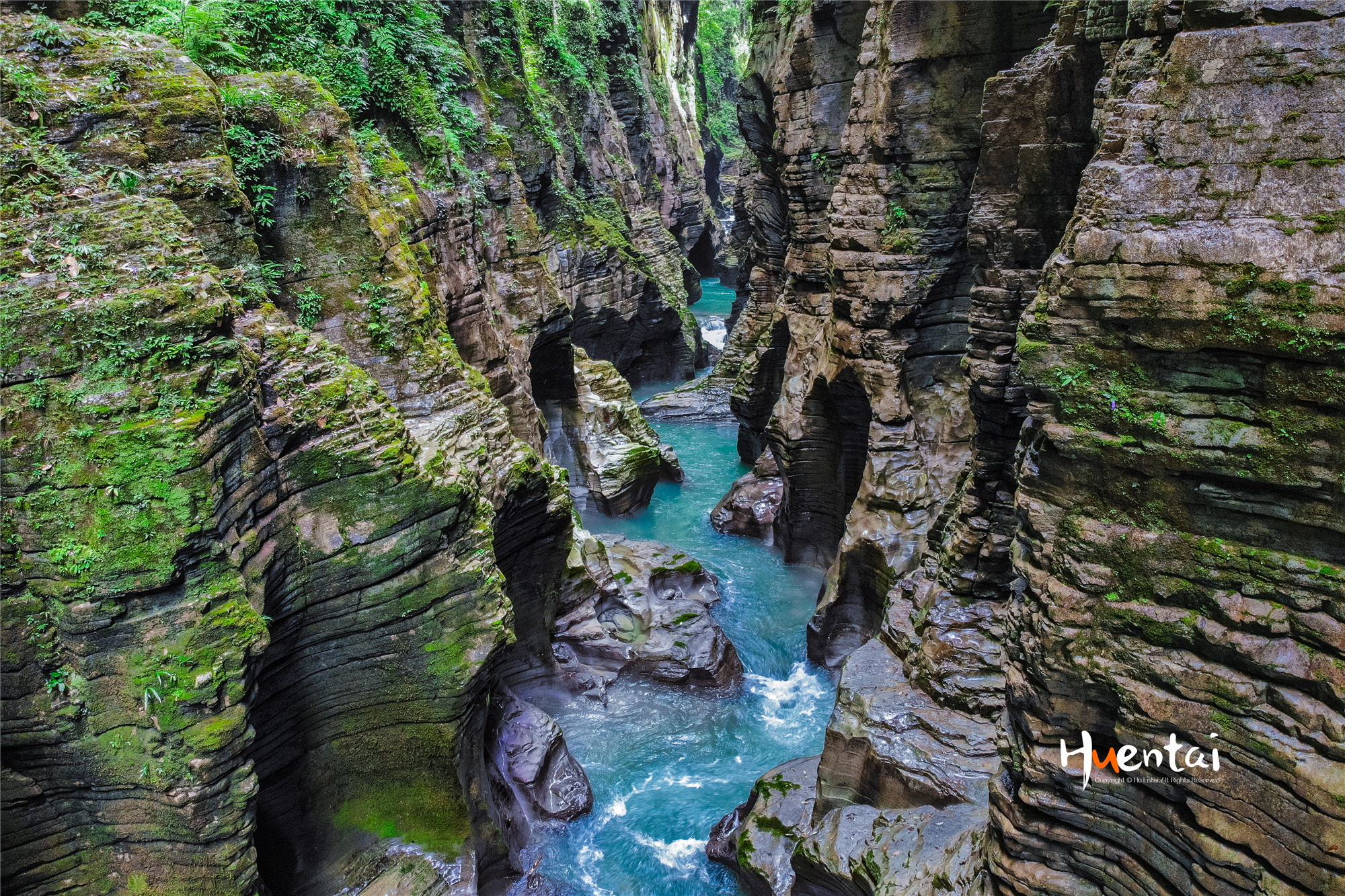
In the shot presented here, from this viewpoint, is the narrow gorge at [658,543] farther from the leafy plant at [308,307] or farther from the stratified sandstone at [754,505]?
the stratified sandstone at [754,505]

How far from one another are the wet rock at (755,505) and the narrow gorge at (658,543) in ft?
9.04

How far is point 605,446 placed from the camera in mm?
21359

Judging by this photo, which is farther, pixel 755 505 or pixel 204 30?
pixel 755 505

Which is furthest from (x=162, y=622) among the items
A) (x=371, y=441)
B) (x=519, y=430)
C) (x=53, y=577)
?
(x=519, y=430)

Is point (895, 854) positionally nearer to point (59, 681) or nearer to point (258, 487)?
point (258, 487)

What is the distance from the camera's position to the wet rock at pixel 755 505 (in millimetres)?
20516

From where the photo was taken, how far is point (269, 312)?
8391 mm

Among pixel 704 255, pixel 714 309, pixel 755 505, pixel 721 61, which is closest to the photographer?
pixel 755 505

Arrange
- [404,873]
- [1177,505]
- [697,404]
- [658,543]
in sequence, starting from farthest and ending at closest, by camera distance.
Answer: [697,404] < [658,543] < [404,873] < [1177,505]

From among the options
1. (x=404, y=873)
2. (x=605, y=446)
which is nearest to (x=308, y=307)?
(x=404, y=873)

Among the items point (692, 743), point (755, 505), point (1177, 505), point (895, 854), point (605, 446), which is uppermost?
point (1177, 505)
